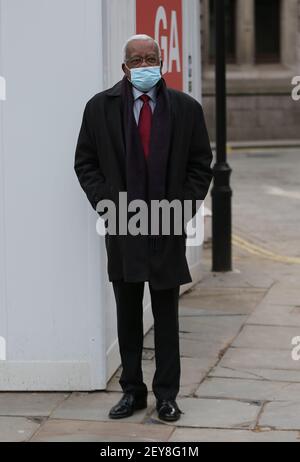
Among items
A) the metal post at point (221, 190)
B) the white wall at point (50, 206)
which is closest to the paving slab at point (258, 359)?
the white wall at point (50, 206)

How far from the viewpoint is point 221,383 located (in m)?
6.42

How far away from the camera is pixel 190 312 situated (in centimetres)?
841

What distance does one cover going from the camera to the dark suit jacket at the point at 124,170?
5.51 meters

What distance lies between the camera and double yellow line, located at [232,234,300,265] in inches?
429

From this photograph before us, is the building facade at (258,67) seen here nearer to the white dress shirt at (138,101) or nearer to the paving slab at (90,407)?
the paving slab at (90,407)

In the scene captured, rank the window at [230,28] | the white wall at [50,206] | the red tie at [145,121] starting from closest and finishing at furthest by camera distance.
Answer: the red tie at [145,121]
the white wall at [50,206]
the window at [230,28]

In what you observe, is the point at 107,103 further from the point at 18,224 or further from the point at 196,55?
the point at 196,55

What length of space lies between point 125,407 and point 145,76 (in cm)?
182

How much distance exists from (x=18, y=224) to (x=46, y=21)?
1.22 metres

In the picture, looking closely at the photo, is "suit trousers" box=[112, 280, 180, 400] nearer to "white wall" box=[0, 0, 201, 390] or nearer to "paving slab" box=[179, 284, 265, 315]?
"white wall" box=[0, 0, 201, 390]

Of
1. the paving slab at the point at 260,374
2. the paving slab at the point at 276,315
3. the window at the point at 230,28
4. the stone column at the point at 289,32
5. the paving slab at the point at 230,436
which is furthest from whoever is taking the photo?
the window at the point at 230,28

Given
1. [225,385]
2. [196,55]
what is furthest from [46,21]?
[196,55]

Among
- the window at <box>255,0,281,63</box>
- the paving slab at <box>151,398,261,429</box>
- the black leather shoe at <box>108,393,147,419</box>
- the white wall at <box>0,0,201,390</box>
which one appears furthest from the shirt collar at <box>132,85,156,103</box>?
the window at <box>255,0,281,63</box>
